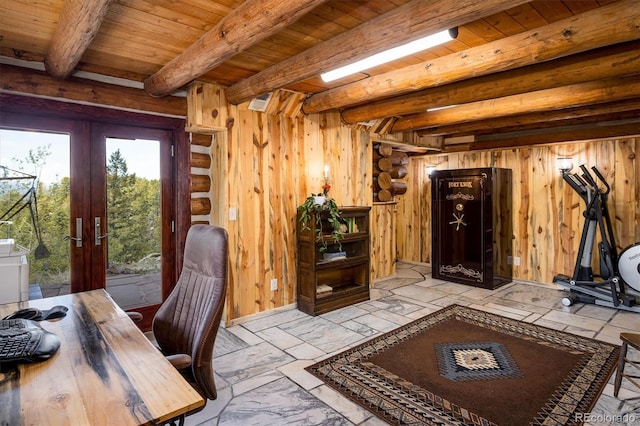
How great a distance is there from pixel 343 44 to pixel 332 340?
101 inches

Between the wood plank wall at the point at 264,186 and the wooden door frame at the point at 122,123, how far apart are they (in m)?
0.28

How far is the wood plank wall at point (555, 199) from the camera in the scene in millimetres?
Answer: 4828

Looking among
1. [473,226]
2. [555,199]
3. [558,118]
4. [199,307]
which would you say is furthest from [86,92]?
[555,199]

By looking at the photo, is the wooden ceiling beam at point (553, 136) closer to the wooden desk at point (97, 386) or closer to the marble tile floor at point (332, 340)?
the marble tile floor at point (332, 340)

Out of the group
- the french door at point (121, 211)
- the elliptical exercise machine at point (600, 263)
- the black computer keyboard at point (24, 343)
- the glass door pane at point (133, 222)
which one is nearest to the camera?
the black computer keyboard at point (24, 343)

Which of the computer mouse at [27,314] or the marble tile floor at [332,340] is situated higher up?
the computer mouse at [27,314]

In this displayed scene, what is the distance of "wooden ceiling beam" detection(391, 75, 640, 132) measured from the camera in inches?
133

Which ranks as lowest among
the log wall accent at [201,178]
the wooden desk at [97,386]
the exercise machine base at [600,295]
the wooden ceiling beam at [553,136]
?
the exercise machine base at [600,295]

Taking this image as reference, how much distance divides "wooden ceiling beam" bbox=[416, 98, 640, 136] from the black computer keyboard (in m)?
5.36

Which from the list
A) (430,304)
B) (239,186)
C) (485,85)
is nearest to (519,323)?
(430,304)

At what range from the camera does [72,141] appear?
3.24 meters

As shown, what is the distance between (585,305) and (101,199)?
5.65m

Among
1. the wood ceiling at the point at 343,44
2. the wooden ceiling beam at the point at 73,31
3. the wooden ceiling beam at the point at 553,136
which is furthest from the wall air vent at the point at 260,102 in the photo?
the wooden ceiling beam at the point at 553,136

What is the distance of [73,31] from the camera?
2.21 meters
